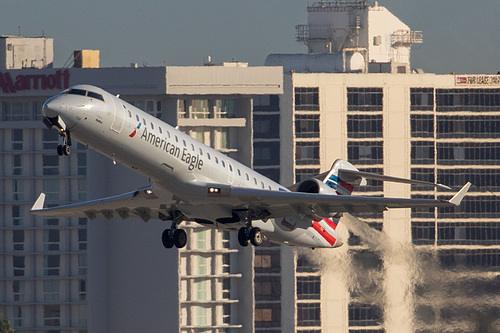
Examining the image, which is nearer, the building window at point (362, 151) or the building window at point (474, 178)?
the building window at point (362, 151)

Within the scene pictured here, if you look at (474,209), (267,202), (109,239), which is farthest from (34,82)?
(474,209)

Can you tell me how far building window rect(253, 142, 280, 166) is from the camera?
13312 cm

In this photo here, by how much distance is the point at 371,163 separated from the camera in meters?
133

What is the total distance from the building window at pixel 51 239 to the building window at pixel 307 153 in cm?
3220

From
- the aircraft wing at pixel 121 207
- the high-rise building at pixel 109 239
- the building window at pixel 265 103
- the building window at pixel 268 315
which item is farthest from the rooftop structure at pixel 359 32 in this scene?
the aircraft wing at pixel 121 207

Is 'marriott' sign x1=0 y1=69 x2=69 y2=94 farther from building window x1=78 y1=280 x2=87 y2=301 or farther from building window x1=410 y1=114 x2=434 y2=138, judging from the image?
building window x1=410 y1=114 x2=434 y2=138

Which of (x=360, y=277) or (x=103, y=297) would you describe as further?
(x=103, y=297)

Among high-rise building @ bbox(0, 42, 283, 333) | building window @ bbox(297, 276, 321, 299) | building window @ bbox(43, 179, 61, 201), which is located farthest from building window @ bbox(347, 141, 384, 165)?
building window @ bbox(43, 179, 61, 201)

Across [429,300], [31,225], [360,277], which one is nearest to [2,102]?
[31,225]

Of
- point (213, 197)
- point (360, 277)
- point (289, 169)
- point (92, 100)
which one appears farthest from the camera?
point (289, 169)

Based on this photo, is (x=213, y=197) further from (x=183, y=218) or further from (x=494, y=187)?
(x=494, y=187)

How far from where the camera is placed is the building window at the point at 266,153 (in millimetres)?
133125

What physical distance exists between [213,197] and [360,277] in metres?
33.2

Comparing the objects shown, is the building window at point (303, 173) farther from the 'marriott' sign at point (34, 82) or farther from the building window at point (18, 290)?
the building window at point (18, 290)
